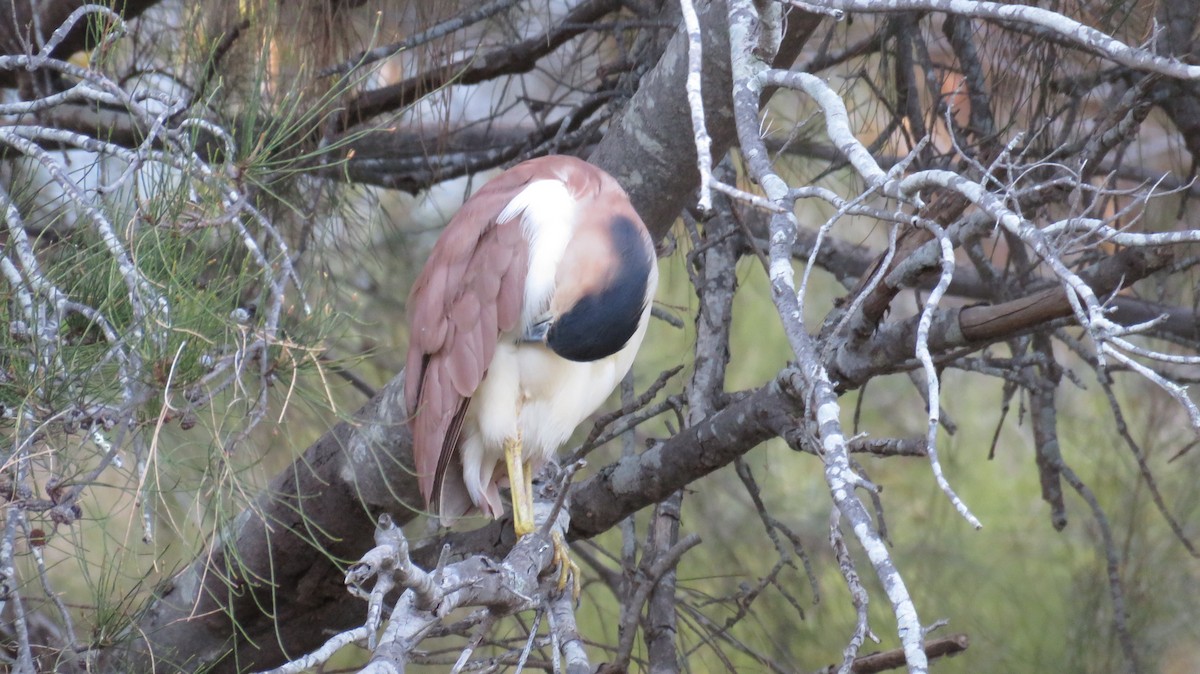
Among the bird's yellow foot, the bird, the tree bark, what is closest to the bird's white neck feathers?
the bird

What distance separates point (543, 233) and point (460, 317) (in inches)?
6.5

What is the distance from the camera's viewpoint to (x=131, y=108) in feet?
3.88

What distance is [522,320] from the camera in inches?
56.5

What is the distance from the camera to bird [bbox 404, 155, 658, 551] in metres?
1.36

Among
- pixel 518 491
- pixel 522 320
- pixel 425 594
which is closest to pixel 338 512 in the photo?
pixel 518 491

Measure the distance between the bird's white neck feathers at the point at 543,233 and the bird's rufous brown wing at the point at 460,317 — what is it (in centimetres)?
1

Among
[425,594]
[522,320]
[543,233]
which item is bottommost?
[425,594]

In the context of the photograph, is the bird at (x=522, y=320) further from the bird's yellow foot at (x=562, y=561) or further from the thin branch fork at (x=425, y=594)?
the thin branch fork at (x=425, y=594)

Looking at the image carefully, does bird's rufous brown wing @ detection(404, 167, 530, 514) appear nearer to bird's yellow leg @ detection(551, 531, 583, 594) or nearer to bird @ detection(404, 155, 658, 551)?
bird @ detection(404, 155, 658, 551)

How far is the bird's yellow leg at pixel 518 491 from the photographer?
1522mm

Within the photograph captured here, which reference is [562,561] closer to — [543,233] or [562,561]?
[562,561]

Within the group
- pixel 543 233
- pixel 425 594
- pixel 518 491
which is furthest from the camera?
pixel 518 491

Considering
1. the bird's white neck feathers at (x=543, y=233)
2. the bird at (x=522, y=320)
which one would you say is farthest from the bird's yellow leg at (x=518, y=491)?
the bird's white neck feathers at (x=543, y=233)

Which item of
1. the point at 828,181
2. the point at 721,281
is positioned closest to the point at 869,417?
the point at 828,181
